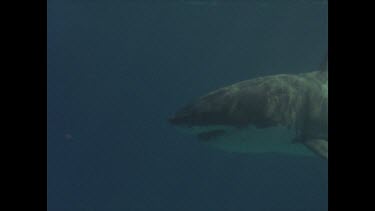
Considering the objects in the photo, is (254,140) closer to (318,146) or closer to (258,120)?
(258,120)

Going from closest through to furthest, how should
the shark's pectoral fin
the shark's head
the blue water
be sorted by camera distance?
→ the shark's pectoral fin → the shark's head → the blue water

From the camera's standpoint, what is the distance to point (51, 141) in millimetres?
60281

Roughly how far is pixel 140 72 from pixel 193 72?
18838mm

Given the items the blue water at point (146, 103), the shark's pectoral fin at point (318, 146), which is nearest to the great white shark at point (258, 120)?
the shark's pectoral fin at point (318, 146)

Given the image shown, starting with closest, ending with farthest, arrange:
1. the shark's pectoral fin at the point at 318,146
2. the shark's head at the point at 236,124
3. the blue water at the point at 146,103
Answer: the shark's pectoral fin at the point at 318,146 < the shark's head at the point at 236,124 < the blue water at the point at 146,103

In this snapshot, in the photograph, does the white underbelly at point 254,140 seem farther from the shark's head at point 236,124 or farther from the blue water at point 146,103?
the blue water at point 146,103

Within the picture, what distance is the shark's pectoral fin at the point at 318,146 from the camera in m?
6.62

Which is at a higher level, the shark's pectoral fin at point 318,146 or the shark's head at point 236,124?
the shark's head at point 236,124

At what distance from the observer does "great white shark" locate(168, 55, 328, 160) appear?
700 centimetres

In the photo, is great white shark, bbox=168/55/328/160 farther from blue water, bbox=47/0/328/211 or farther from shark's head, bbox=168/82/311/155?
blue water, bbox=47/0/328/211

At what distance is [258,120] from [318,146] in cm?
86

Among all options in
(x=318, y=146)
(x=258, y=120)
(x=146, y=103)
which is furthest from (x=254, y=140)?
(x=146, y=103)

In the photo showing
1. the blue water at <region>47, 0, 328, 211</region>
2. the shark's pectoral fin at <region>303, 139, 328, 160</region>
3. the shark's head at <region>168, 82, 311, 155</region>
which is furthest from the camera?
the blue water at <region>47, 0, 328, 211</region>

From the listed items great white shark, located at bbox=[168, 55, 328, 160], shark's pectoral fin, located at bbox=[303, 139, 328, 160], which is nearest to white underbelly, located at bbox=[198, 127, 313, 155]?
great white shark, located at bbox=[168, 55, 328, 160]
